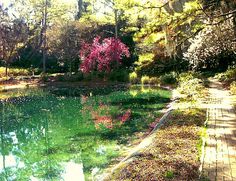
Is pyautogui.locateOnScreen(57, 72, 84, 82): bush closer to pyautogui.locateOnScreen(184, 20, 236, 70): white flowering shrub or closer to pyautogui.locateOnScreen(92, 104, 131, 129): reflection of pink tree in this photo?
pyautogui.locateOnScreen(184, 20, 236, 70): white flowering shrub

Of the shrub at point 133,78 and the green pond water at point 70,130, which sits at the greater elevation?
the shrub at point 133,78

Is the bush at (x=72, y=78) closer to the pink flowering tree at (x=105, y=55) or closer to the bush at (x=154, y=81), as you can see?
the pink flowering tree at (x=105, y=55)

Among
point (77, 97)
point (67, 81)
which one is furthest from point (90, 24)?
point (77, 97)

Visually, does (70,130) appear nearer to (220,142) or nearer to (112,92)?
(220,142)

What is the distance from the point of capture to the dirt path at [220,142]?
6051 millimetres

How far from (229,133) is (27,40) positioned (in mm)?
37368

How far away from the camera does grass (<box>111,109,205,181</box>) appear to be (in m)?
5.96

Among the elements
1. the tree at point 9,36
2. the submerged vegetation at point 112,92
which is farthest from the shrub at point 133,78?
the tree at point 9,36

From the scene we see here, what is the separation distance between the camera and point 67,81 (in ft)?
99.1

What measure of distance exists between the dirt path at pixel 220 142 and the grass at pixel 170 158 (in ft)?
0.79

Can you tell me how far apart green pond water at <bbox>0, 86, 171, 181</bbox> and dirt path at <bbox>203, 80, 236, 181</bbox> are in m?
2.52

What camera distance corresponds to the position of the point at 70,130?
1327 cm

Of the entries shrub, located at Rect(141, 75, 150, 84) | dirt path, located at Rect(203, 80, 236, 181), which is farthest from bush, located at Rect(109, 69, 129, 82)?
dirt path, located at Rect(203, 80, 236, 181)

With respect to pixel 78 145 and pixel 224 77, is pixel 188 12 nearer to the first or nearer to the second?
pixel 78 145
